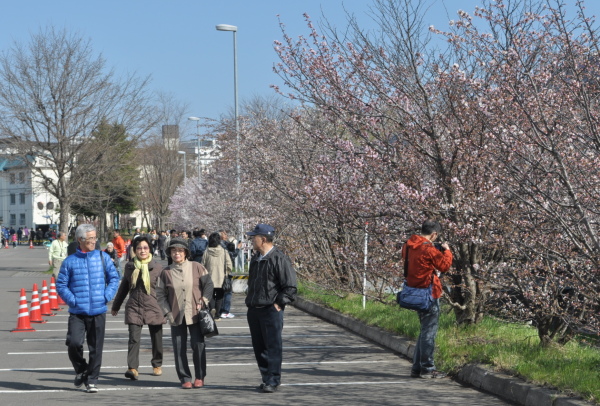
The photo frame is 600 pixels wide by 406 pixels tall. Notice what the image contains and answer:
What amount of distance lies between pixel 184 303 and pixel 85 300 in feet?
3.23

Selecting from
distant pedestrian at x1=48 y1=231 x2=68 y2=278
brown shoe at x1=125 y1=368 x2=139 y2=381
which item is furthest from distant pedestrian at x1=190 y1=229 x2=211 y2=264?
brown shoe at x1=125 y1=368 x2=139 y2=381

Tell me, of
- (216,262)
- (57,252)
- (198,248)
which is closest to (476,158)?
(216,262)

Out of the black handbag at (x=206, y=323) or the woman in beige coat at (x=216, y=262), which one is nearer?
the black handbag at (x=206, y=323)

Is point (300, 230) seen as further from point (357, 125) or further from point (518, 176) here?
point (518, 176)

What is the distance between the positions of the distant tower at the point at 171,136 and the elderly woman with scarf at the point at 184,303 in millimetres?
56696

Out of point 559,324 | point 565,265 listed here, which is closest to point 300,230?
point 559,324

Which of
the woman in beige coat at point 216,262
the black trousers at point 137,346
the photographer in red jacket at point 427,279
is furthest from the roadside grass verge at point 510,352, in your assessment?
the woman in beige coat at point 216,262

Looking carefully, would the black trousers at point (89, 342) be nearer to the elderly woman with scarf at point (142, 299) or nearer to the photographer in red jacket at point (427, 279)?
the elderly woman with scarf at point (142, 299)

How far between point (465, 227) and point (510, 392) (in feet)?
7.94

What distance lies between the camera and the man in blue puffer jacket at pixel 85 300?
9102 millimetres

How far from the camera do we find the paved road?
8523mm

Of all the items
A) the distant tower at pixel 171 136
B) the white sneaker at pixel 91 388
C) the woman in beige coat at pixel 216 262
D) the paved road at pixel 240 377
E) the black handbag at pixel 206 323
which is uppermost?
the distant tower at pixel 171 136

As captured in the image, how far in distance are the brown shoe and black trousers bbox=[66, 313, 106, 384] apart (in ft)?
1.86

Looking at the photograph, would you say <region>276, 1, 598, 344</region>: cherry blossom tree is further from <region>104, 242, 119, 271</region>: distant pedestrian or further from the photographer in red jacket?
<region>104, 242, 119, 271</region>: distant pedestrian
